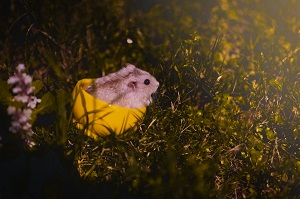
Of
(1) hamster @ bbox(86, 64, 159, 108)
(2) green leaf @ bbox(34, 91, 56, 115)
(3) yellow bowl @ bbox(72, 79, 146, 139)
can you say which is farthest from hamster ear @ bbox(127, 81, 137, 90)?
(2) green leaf @ bbox(34, 91, 56, 115)

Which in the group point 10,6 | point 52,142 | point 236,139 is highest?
point 10,6

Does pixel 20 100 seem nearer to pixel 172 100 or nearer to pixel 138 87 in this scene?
pixel 138 87

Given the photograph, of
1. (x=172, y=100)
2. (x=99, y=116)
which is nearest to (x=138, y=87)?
(x=99, y=116)

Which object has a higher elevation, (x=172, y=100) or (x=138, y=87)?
(x=138, y=87)

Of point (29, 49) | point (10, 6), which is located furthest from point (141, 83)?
point (10, 6)

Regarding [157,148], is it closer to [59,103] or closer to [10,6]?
[59,103]

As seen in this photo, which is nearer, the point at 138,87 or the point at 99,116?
the point at 99,116

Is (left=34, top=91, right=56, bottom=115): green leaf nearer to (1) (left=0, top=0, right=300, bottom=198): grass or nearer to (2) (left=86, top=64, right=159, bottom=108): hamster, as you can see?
(1) (left=0, top=0, right=300, bottom=198): grass
